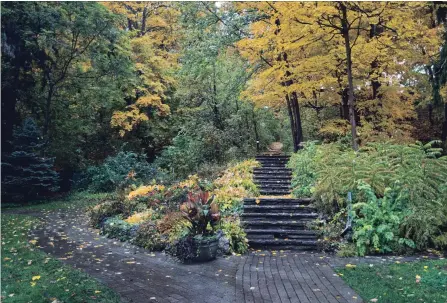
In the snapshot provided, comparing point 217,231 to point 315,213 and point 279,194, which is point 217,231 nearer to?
point 315,213

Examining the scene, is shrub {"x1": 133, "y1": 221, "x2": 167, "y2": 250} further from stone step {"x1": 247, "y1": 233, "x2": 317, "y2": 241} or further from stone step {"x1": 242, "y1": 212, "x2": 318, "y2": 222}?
stone step {"x1": 242, "y1": 212, "x2": 318, "y2": 222}

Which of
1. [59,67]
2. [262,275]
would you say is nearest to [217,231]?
[262,275]

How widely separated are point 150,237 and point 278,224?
10.3ft

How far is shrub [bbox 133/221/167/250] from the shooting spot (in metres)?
7.84

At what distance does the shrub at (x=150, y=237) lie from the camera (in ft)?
25.7

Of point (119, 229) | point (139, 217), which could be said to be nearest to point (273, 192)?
point (139, 217)

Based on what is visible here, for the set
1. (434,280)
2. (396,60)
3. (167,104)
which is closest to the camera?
(434,280)

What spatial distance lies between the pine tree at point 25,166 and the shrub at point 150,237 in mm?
9421

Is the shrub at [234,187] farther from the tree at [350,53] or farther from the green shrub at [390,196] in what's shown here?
the tree at [350,53]

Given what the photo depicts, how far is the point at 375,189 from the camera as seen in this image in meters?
8.21

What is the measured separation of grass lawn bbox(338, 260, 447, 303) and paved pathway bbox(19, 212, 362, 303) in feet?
0.83

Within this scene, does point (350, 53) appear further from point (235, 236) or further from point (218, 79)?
point (218, 79)

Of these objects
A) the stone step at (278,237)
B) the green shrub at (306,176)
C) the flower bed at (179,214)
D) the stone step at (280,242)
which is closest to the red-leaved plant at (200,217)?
the flower bed at (179,214)

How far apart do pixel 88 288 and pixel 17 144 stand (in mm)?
13101
